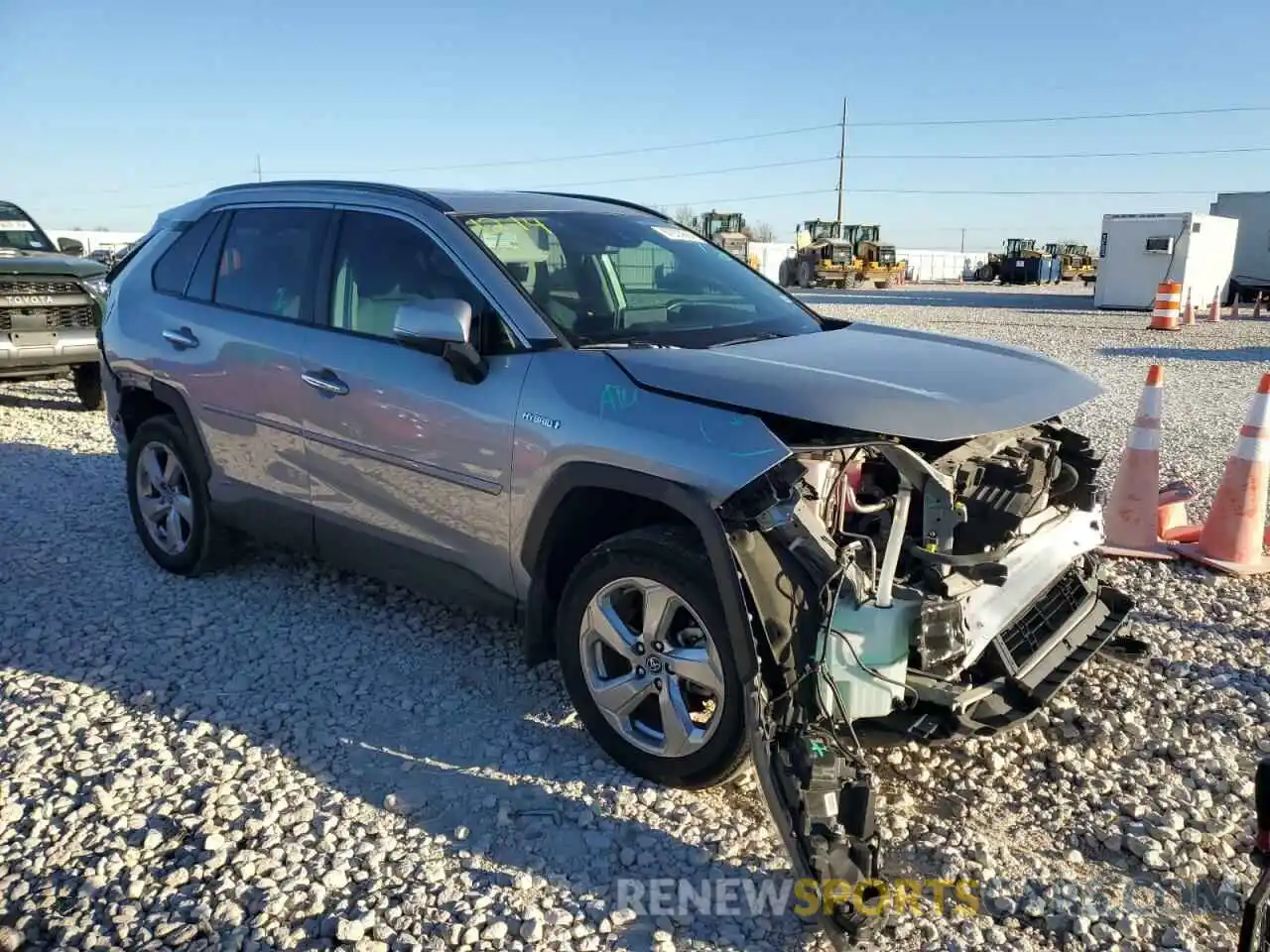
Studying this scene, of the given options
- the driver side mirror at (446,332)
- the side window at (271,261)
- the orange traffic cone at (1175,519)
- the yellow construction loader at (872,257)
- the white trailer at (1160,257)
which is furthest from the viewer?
the yellow construction loader at (872,257)

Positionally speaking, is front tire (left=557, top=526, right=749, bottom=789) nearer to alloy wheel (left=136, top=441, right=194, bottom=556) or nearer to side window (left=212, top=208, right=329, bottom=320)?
side window (left=212, top=208, right=329, bottom=320)

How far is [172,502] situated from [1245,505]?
5.61 metres

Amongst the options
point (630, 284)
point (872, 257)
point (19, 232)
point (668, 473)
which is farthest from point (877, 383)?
point (872, 257)

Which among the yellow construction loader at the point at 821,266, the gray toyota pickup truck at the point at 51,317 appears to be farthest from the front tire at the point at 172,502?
the yellow construction loader at the point at 821,266

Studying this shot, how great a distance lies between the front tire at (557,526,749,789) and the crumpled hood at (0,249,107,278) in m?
8.39

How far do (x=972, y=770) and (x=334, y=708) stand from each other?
2.36 metres

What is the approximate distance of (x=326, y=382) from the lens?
4.09m

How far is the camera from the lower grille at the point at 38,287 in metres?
9.23

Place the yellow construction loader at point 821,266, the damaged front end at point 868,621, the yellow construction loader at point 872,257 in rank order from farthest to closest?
the yellow construction loader at point 872,257 → the yellow construction loader at point 821,266 → the damaged front end at point 868,621

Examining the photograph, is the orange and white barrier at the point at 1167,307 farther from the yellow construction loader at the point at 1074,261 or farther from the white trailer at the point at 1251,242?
the yellow construction loader at the point at 1074,261

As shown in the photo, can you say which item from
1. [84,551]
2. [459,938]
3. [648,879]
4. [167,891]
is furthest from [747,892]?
[84,551]

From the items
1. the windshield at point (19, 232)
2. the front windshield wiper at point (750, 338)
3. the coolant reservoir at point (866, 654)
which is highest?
the windshield at point (19, 232)

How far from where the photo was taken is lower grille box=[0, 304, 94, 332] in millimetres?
9211

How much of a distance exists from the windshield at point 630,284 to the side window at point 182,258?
1.90 m
